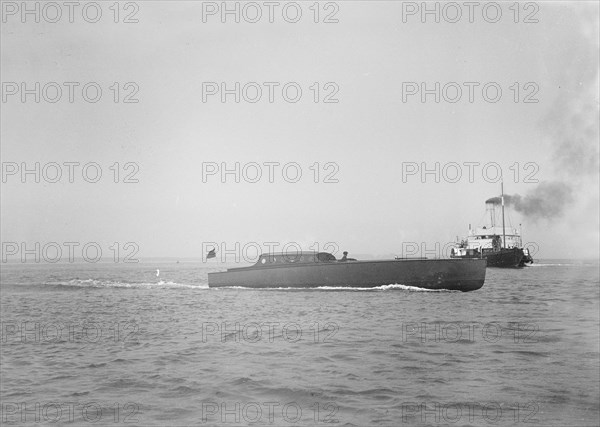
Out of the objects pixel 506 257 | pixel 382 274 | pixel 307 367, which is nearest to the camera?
pixel 307 367

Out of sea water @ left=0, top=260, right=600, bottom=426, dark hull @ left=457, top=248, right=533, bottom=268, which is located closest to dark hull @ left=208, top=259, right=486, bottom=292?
sea water @ left=0, top=260, right=600, bottom=426

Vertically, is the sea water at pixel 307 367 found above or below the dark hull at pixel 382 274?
below

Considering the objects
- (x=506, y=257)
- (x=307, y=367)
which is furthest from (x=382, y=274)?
(x=506, y=257)

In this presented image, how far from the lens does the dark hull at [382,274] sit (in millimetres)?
31609

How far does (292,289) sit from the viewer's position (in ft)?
113

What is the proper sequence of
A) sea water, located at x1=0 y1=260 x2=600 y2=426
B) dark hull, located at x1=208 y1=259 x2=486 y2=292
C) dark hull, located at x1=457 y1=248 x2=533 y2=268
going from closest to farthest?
1. sea water, located at x1=0 y1=260 x2=600 y2=426
2. dark hull, located at x1=208 y1=259 x2=486 y2=292
3. dark hull, located at x1=457 y1=248 x2=533 y2=268

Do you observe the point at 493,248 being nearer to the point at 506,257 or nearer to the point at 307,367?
the point at 506,257

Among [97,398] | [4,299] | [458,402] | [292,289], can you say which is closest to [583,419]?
[458,402]

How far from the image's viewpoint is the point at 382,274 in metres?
32.5

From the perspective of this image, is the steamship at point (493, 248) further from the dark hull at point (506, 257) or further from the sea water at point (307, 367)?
the sea water at point (307, 367)

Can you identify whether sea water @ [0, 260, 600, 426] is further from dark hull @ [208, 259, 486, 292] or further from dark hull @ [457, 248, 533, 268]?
dark hull @ [457, 248, 533, 268]

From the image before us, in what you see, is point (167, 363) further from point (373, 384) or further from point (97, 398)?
point (373, 384)

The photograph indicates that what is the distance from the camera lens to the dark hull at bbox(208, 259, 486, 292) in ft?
104

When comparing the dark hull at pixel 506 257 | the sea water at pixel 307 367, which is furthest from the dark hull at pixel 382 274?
the dark hull at pixel 506 257
